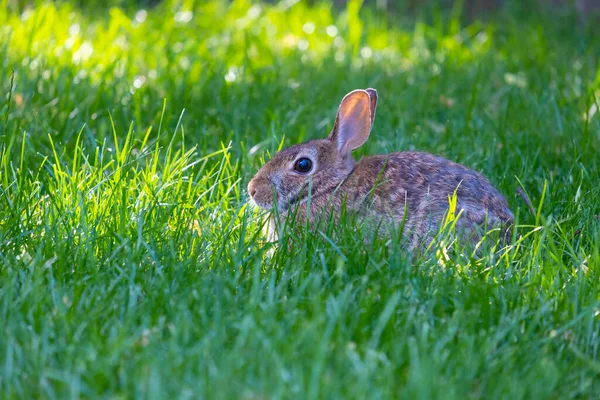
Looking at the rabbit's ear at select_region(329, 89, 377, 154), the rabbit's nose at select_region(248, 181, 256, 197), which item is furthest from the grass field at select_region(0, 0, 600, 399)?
the rabbit's ear at select_region(329, 89, 377, 154)

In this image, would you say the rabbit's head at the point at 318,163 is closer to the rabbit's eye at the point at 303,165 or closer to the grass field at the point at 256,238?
the rabbit's eye at the point at 303,165

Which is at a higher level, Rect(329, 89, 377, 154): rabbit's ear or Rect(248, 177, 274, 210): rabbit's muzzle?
Rect(329, 89, 377, 154): rabbit's ear

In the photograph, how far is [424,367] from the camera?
256 cm

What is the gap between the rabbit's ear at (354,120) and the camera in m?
4.51

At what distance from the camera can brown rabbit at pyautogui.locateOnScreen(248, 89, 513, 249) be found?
3.98 metres

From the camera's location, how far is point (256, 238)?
3.79 metres

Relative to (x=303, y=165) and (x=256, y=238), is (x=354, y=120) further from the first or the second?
(x=256, y=238)

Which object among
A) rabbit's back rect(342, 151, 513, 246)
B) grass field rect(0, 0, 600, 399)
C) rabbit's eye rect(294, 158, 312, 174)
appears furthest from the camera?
rabbit's eye rect(294, 158, 312, 174)

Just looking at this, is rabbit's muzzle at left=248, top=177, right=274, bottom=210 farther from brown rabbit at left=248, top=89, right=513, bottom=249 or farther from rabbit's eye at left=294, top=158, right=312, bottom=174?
rabbit's eye at left=294, top=158, right=312, bottom=174

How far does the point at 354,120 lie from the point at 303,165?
347mm

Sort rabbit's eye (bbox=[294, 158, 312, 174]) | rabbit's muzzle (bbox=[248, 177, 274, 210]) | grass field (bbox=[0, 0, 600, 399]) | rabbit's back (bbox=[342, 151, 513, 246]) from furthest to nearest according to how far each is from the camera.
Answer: rabbit's eye (bbox=[294, 158, 312, 174]), rabbit's muzzle (bbox=[248, 177, 274, 210]), rabbit's back (bbox=[342, 151, 513, 246]), grass field (bbox=[0, 0, 600, 399])

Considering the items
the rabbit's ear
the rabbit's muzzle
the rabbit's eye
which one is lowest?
the rabbit's muzzle

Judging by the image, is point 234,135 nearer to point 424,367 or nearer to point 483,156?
point 483,156

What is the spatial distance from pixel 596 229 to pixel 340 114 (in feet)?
4.30
